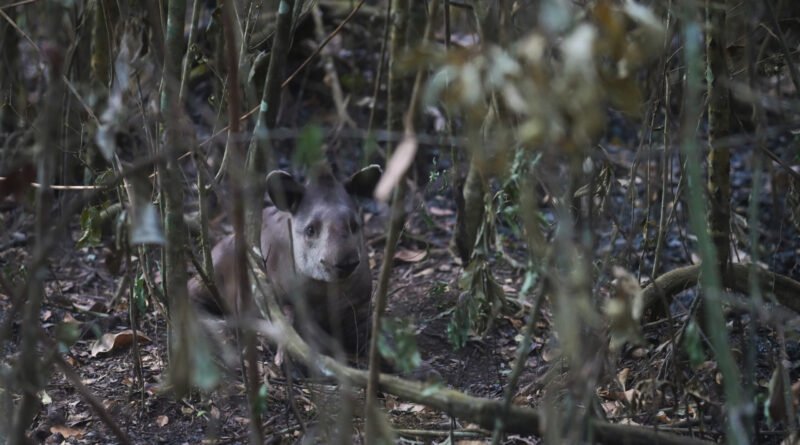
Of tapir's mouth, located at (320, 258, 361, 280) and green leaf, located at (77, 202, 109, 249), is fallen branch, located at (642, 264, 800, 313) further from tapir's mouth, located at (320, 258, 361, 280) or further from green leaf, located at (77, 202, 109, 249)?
green leaf, located at (77, 202, 109, 249)

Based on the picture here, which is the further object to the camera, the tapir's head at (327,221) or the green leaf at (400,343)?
the tapir's head at (327,221)

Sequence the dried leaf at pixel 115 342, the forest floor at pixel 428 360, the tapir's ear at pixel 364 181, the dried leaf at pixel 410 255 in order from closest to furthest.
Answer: the forest floor at pixel 428 360 → the dried leaf at pixel 115 342 → the tapir's ear at pixel 364 181 → the dried leaf at pixel 410 255

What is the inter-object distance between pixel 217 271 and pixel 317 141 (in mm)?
4058

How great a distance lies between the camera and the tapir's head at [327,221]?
5.46 m

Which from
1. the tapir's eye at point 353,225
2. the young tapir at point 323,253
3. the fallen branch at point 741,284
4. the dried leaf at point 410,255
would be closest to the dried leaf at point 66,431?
the young tapir at point 323,253

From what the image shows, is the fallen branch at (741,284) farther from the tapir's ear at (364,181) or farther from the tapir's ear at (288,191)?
the tapir's ear at (288,191)

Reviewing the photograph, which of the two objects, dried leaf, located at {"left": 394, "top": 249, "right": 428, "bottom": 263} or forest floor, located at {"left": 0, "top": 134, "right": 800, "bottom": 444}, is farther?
dried leaf, located at {"left": 394, "top": 249, "right": 428, "bottom": 263}

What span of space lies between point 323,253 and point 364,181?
549 millimetres

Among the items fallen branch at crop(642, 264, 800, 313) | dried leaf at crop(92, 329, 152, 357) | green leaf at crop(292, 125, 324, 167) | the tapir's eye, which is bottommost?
dried leaf at crop(92, 329, 152, 357)

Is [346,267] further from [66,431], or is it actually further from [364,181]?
[66,431]

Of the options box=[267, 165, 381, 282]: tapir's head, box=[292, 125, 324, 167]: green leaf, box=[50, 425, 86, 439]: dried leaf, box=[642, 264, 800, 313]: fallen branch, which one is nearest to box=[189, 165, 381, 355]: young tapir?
box=[267, 165, 381, 282]: tapir's head

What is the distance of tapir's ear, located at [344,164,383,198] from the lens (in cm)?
561

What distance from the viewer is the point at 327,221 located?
5.61m

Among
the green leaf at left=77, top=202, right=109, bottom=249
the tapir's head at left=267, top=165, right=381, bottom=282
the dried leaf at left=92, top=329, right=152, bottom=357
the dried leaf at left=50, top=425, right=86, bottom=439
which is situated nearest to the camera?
the dried leaf at left=50, top=425, right=86, bottom=439
